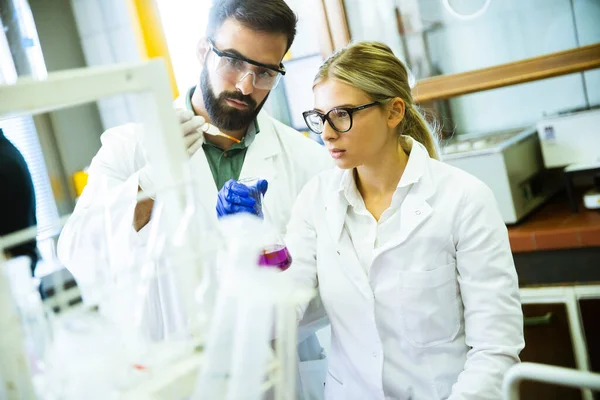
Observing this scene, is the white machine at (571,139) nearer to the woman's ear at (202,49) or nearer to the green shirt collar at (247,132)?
the green shirt collar at (247,132)

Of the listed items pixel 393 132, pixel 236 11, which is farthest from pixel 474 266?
pixel 236 11

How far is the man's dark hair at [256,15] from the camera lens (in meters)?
1.49

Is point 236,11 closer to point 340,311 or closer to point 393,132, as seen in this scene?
point 393,132

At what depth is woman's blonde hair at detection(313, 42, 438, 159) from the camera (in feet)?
4.39

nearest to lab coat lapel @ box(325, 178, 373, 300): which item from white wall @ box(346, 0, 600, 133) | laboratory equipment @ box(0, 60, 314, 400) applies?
laboratory equipment @ box(0, 60, 314, 400)

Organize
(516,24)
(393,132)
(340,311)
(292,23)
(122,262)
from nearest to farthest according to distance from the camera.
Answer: (122,262) < (340,311) < (393,132) < (292,23) < (516,24)

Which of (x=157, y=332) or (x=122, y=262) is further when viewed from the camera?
(x=157, y=332)

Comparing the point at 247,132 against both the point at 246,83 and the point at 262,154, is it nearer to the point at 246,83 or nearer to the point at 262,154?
the point at 262,154

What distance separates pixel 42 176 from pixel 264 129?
7.62ft

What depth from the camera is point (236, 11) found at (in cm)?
151

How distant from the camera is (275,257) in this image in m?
0.98

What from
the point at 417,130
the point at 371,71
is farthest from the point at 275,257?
the point at 417,130

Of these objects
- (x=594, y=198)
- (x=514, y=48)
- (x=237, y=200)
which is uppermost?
(x=514, y=48)

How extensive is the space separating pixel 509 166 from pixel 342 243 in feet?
3.21
